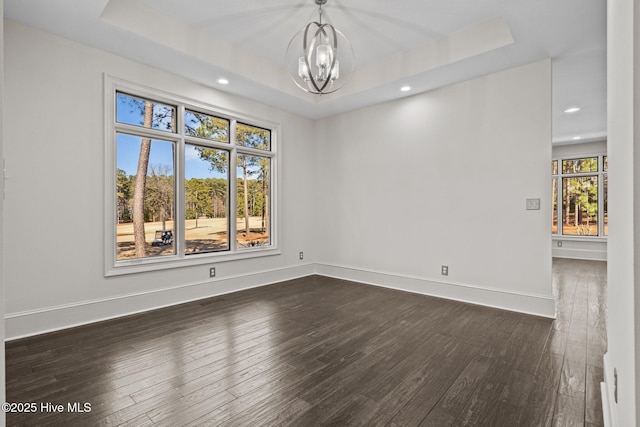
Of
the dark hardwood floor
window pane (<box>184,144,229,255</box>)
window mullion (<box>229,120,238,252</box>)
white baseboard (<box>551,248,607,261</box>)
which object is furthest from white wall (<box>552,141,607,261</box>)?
window pane (<box>184,144,229,255</box>)

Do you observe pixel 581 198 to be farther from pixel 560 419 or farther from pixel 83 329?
pixel 83 329

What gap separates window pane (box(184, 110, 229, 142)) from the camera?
4012mm

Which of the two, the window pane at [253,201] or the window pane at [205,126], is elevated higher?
the window pane at [205,126]

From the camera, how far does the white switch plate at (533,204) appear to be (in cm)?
341

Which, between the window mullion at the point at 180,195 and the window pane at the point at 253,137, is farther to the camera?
the window pane at the point at 253,137

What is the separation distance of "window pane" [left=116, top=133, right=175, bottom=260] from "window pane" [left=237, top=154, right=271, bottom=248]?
1012 mm

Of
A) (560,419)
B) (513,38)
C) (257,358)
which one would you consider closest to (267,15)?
(513,38)

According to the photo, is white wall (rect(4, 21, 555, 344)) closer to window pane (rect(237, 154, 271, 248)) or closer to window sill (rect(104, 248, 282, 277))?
window sill (rect(104, 248, 282, 277))

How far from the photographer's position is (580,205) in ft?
24.4

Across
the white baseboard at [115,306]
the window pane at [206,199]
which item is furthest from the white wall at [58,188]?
the window pane at [206,199]

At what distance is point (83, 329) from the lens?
2.95 meters

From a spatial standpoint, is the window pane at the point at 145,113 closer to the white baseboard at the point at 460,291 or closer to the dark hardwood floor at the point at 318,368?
the dark hardwood floor at the point at 318,368

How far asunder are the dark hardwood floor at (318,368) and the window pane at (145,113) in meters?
2.12

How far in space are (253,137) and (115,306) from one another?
2816 millimetres
